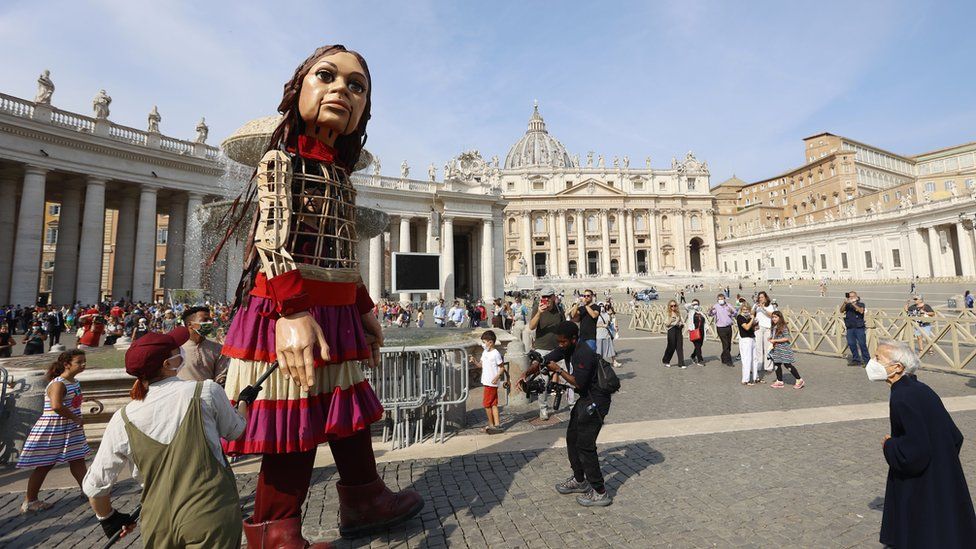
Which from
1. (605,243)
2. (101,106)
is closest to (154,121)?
(101,106)

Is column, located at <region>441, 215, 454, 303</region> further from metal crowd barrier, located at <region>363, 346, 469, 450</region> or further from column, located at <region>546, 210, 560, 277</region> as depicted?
column, located at <region>546, 210, 560, 277</region>

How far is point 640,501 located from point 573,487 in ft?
1.81

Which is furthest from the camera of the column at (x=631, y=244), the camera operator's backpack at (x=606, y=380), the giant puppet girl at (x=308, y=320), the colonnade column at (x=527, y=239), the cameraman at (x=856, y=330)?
the column at (x=631, y=244)

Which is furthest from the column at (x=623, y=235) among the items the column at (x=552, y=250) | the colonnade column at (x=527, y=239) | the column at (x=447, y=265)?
the column at (x=447, y=265)

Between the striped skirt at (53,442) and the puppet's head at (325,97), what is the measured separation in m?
3.35

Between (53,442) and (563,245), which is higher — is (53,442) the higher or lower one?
the lower one

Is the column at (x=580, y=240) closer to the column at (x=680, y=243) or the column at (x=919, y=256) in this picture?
the column at (x=680, y=243)

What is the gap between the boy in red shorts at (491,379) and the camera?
591cm

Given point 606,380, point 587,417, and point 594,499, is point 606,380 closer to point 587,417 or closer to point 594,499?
point 587,417

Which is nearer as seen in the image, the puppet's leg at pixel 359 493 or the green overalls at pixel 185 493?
the green overalls at pixel 185 493

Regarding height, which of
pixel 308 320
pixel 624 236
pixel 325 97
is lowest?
pixel 308 320

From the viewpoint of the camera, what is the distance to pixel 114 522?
189 centimetres

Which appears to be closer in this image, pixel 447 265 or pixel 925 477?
pixel 925 477

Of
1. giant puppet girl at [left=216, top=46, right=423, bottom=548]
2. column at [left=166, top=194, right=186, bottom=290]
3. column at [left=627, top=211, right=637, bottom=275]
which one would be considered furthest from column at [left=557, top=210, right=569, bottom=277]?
giant puppet girl at [left=216, top=46, right=423, bottom=548]
